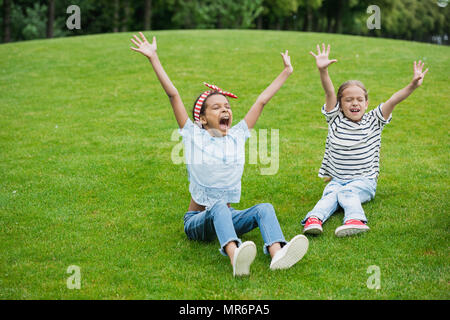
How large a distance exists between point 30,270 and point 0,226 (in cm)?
138

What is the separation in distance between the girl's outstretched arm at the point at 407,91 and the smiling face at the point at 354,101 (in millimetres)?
279

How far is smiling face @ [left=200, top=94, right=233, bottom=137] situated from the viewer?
466 cm

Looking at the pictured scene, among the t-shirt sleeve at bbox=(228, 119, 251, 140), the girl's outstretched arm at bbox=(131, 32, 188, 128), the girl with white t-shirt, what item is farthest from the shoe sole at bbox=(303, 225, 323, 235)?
the girl's outstretched arm at bbox=(131, 32, 188, 128)

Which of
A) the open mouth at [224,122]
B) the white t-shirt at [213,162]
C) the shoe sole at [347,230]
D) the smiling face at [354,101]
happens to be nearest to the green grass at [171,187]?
the shoe sole at [347,230]

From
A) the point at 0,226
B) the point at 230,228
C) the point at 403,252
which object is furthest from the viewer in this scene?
the point at 0,226

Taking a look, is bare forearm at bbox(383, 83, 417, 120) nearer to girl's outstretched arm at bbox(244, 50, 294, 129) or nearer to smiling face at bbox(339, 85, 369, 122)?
smiling face at bbox(339, 85, 369, 122)

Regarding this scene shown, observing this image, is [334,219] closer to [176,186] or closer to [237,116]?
[176,186]

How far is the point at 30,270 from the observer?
4.40m

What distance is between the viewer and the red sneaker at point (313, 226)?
16.4 feet

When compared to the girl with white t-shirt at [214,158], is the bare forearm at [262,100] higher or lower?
higher

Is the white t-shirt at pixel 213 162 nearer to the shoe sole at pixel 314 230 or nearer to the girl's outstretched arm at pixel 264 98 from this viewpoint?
the girl's outstretched arm at pixel 264 98

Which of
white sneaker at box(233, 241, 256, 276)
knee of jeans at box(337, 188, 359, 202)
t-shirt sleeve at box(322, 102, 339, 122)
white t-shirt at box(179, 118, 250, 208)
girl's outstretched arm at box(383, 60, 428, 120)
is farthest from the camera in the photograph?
t-shirt sleeve at box(322, 102, 339, 122)

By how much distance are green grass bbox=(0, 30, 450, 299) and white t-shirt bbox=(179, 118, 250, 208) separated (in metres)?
0.61

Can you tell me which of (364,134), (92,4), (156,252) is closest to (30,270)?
(156,252)
